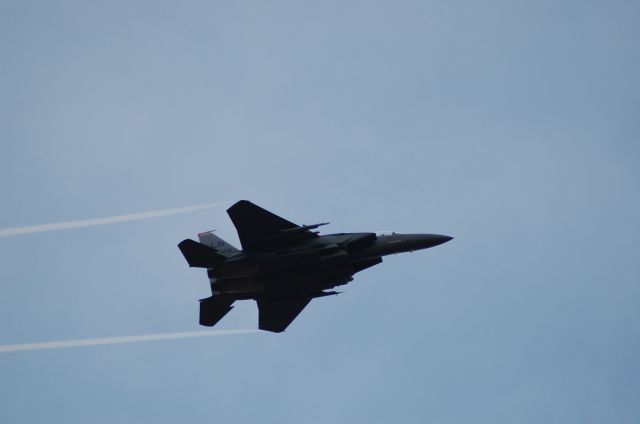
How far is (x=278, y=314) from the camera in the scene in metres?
47.8

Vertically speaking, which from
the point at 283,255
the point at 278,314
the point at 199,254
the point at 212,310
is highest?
the point at 199,254

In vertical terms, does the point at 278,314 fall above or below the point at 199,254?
below

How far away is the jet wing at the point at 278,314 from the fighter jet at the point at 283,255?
212cm

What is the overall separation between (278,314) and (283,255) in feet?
16.5

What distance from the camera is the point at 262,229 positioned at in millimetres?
44062

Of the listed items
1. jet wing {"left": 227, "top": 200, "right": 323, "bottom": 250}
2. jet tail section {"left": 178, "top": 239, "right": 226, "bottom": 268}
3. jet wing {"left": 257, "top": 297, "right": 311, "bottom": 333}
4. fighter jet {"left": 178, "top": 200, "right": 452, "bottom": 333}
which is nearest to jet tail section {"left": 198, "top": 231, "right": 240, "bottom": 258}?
fighter jet {"left": 178, "top": 200, "right": 452, "bottom": 333}

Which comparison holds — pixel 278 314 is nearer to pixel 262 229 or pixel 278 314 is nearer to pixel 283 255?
pixel 283 255

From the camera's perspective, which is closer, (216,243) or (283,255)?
(283,255)

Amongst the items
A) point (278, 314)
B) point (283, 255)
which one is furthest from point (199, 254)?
point (278, 314)

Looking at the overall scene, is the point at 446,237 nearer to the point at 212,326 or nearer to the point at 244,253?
the point at 244,253

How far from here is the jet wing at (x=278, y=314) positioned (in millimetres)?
47688

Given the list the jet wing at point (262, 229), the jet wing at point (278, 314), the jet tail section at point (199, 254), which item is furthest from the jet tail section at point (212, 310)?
the jet wing at point (262, 229)

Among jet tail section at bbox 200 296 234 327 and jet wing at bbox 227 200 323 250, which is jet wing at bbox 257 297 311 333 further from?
jet wing at bbox 227 200 323 250

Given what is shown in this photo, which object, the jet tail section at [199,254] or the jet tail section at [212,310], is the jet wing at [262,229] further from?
the jet tail section at [212,310]
